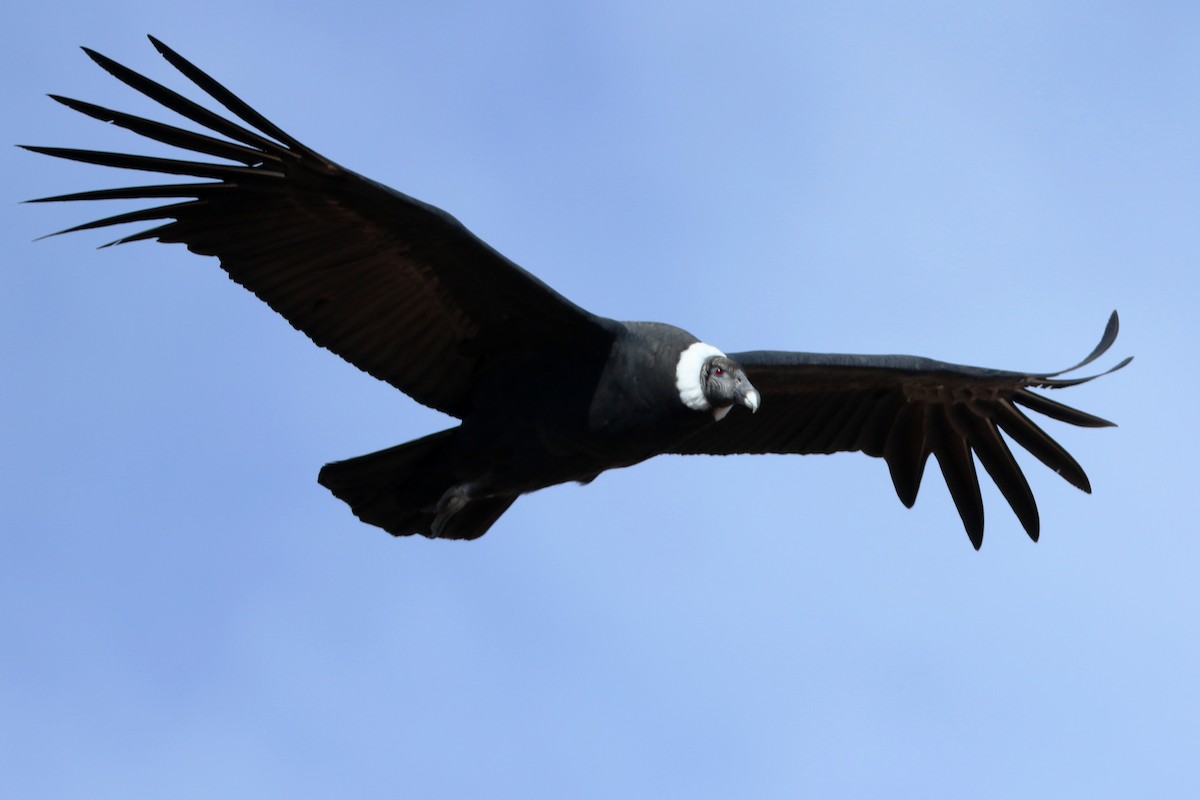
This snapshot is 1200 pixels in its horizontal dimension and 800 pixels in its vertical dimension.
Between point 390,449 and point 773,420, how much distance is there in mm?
2977

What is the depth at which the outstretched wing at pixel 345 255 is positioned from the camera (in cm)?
1083

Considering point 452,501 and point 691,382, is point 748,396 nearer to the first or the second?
point 691,382

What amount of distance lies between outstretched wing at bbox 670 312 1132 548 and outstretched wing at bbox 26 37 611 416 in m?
2.04

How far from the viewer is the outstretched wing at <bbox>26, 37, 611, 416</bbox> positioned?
10828 millimetres

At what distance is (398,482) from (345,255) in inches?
60.2

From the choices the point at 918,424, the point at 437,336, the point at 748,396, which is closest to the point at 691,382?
the point at 748,396

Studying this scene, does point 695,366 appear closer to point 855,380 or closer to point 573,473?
point 573,473

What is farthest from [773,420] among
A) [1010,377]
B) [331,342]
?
[331,342]

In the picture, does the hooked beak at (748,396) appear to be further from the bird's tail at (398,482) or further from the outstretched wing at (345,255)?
the bird's tail at (398,482)

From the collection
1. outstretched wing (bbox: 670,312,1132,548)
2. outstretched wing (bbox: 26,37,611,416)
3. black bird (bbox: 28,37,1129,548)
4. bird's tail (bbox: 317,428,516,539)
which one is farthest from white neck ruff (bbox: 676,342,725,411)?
outstretched wing (bbox: 670,312,1132,548)

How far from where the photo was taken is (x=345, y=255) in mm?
11562

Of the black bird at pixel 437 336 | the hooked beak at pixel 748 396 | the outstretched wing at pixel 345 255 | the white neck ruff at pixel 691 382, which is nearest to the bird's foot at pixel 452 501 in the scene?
the black bird at pixel 437 336

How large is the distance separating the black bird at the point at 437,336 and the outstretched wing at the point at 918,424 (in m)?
0.59

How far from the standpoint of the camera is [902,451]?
14.4m
